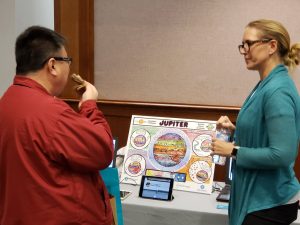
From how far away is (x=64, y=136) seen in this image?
1.19 m

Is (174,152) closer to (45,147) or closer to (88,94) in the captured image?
(88,94)

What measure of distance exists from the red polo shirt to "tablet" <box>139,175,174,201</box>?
0.81m

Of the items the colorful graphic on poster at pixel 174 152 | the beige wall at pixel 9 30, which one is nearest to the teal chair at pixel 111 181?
the colorful graphic on poster at pixel 174 152

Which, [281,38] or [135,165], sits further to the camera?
[135,165]

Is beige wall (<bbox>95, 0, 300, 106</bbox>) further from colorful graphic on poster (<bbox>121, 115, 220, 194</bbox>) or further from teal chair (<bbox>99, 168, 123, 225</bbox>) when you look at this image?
teal chair (<bbox>99, 168, 123, 225</bbox>)

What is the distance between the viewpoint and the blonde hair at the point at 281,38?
1.50 m

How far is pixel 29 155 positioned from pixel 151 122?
1243mm

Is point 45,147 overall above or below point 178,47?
below

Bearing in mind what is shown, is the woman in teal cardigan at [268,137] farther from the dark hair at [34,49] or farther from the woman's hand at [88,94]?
the dark hair at [34,49]

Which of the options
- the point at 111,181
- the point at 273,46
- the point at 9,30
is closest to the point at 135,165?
the point at 111,181

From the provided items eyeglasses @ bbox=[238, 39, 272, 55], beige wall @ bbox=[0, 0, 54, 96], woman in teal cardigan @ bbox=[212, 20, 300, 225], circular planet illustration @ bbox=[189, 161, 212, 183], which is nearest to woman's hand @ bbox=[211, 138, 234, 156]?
woman in teal cardigan @ bbox=[212, 20, 300, 225]

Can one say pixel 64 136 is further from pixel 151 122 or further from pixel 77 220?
pixel 151 122

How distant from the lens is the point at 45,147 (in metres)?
1.19

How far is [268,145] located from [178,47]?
163 centimetres
